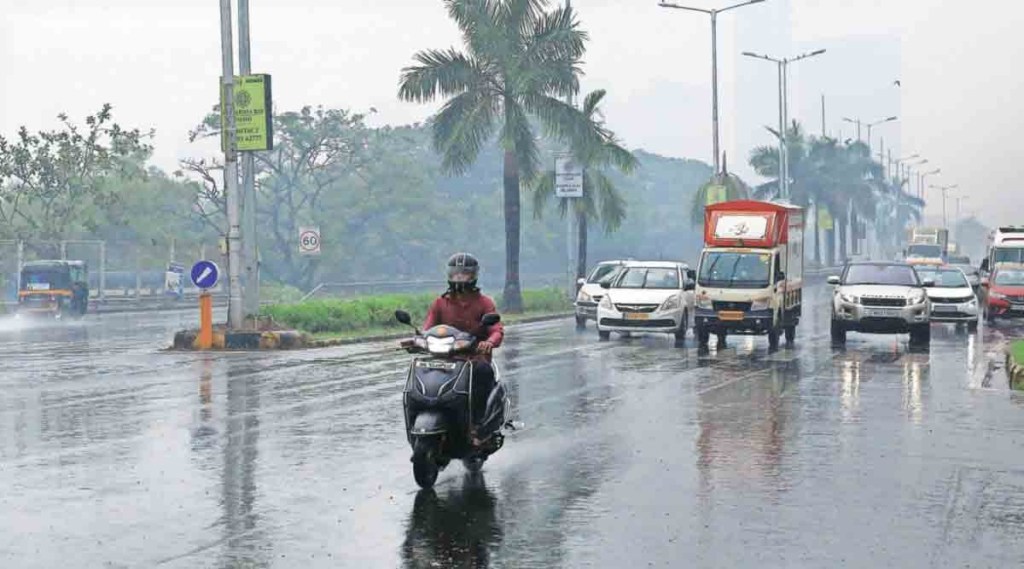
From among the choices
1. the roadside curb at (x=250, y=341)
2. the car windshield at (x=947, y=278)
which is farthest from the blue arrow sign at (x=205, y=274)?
the car windshield at (x=947, y=278)

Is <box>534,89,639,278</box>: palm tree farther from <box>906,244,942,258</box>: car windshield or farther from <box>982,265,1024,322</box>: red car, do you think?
<box>906,244,942,258</box>: car windshield

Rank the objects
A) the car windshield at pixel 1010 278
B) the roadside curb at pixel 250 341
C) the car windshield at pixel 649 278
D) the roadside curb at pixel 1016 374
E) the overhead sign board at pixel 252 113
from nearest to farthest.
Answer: the roadside curb at pixel 1016 374 → the roadside curb at pixel 250 341 → the overhead sign board at pixel 252 113 → the car windshield at pixel 649 278 → the car windshield at pixel 1010 278

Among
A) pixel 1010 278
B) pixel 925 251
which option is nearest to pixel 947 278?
pixel 1010 278

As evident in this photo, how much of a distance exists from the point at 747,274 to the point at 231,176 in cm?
1028

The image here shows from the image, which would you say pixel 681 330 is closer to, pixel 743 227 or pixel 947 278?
pixel 743 227

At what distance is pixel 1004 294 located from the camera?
3903cm

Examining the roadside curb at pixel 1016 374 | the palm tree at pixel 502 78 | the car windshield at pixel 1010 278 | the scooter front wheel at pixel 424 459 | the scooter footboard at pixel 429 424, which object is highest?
the palm tree at pixel 502 78

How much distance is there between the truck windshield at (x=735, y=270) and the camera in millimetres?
30031

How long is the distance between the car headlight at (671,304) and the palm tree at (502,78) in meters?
14.7

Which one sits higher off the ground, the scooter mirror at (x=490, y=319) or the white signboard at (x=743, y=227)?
the white signboard at (x=743, y=227)

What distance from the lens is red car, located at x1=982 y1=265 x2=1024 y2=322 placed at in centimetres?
3881

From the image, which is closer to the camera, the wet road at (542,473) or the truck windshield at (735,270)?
the wet road at (542,473)

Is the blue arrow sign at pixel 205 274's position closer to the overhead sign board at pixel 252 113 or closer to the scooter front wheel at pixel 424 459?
the overhead sign board at pixel 252 113

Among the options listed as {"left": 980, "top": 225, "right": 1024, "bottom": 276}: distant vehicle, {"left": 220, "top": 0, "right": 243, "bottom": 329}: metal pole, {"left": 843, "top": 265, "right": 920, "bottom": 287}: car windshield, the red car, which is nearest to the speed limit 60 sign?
{"left": 220, "top": 0, "right": 243, "bottom": 329}: metal pole
